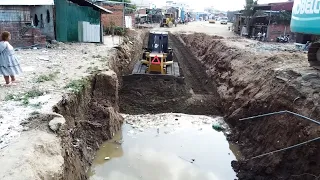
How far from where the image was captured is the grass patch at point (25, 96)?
27.4ft

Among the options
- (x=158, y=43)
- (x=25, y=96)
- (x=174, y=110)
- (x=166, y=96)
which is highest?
(x=158, y=43)

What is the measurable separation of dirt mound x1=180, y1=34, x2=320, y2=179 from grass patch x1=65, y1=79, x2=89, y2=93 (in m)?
5.67

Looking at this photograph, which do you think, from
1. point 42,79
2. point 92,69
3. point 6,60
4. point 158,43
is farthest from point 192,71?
point 6,60

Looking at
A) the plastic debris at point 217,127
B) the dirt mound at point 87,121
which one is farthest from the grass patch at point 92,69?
the plastic debris at point 217,127

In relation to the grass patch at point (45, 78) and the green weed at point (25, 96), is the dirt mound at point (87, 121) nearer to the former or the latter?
the green weed at point (25, 96)

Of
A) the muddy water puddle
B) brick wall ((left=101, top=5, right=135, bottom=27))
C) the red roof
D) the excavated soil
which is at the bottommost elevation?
the muddy water puddle

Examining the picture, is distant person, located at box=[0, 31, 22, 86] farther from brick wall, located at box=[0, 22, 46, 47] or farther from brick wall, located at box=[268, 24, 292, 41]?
brick wall, located at box=[268, 24, 292, 41]

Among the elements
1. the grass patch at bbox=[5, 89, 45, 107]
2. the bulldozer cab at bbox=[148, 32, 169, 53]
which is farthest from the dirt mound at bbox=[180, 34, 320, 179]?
the grass patch at bbox=[5, 89, 45, 107]

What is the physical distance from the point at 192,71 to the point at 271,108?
10.1 metres

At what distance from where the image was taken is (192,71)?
20156 mm

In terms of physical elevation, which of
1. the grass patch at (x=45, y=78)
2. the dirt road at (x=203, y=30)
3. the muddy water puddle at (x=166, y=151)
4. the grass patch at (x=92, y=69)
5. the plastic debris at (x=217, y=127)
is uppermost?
the dirt road at (x=203, y=30)

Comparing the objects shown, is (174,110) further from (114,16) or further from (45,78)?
(114,16)

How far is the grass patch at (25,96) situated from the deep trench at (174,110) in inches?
36.6

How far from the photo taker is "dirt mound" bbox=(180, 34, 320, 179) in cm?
802
